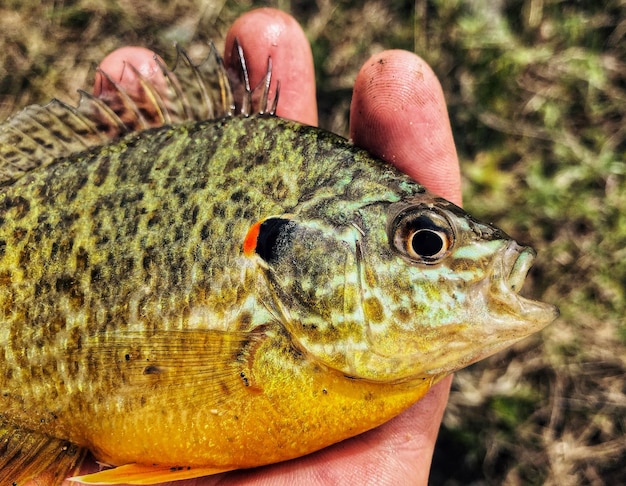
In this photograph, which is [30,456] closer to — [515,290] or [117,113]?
[117,113]

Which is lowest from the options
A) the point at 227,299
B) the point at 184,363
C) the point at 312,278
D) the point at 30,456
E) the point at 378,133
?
the point at 30,456

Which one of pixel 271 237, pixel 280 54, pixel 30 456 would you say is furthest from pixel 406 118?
pixel 30 456

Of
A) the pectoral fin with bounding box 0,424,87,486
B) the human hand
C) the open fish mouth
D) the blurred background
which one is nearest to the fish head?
the open fish mouth

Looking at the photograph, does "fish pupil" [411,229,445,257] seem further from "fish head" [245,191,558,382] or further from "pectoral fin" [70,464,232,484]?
"pectoral fin" [70,464,232,484]

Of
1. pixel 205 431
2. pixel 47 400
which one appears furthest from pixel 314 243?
pixel 47 400

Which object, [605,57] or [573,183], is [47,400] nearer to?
[573,183]
